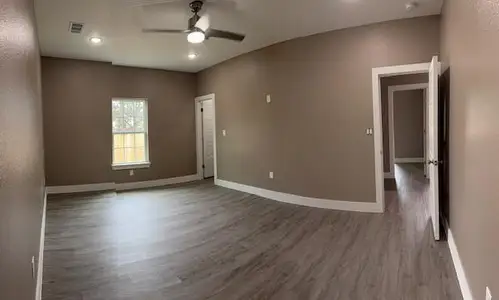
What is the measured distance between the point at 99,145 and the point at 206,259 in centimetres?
495

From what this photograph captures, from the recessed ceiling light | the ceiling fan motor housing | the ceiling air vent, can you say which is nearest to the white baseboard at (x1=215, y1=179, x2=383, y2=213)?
the ceiling fan motor housing

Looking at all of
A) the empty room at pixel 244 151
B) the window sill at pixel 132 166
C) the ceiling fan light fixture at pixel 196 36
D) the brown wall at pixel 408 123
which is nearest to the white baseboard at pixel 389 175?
the empty room at pixel 244 151

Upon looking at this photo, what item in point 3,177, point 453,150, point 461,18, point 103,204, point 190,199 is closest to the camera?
point 3,177

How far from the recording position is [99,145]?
7422 mm

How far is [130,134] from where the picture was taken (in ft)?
26.8

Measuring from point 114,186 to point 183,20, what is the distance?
4351mm

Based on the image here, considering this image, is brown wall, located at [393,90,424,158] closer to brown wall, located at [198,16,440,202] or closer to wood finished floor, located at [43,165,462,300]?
wood finished floor, located at [43,165,462,300]

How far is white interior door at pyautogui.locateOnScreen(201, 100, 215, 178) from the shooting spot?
9.22m

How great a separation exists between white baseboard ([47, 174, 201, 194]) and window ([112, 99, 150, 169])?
414 mm

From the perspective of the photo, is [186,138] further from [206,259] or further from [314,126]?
[206,259]

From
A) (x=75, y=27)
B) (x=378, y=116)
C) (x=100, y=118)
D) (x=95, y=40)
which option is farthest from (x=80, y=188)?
(x=378, y=116)

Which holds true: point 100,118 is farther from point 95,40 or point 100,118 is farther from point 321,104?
point 321,104

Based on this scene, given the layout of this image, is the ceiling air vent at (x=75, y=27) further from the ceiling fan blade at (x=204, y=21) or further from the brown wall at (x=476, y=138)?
the brown wall at (x=476, y=138)

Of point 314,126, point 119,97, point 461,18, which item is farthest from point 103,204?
point 461,18
